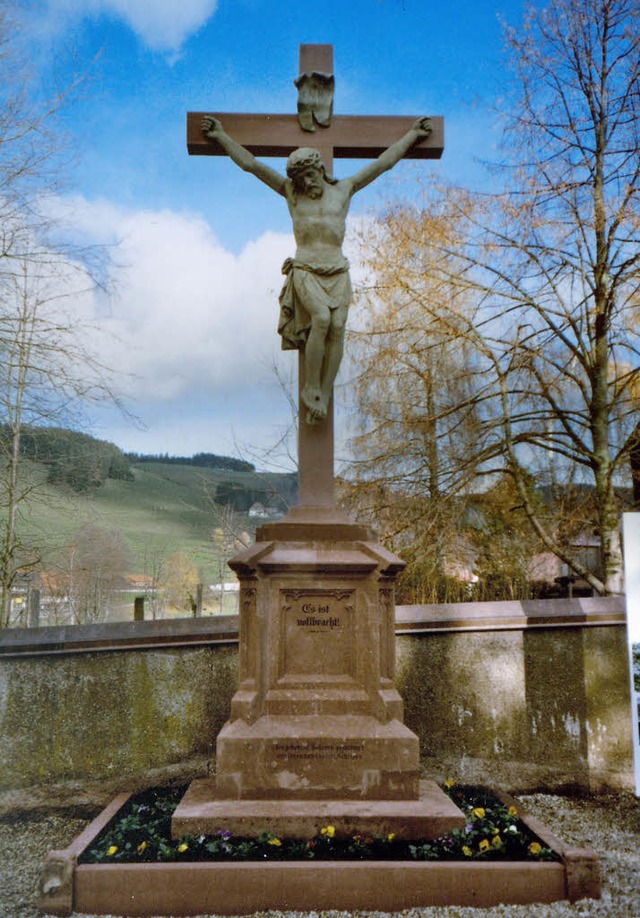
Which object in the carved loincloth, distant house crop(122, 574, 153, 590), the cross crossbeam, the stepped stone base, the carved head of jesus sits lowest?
the stepped stone base

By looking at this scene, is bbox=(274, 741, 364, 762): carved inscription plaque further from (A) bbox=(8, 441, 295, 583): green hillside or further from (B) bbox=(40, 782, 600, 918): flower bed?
(A) bbox=(8, 441, 295, 583): green hillside

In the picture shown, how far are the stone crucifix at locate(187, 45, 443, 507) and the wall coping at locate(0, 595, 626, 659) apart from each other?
4.95 ft

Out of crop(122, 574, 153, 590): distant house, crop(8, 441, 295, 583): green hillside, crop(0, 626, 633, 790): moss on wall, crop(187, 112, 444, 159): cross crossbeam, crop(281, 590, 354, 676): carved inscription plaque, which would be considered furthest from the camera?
crop(122, 574, 153, 590): distant house

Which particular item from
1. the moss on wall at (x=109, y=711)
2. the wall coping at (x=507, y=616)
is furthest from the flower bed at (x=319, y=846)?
the wall coping at (x=507, y=616)

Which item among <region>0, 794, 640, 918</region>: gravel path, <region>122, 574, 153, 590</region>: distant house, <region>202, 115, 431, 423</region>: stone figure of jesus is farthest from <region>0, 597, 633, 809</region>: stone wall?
<region>122, 574, 153, 590</region>: distant house

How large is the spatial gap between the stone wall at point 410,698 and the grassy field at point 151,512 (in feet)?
11.6

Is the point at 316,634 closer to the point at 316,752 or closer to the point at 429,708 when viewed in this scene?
the point at 316,752

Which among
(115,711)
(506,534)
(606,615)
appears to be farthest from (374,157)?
(506,534)

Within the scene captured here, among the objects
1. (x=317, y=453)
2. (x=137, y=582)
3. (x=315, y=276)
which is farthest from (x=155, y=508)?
(x=315, y=276)

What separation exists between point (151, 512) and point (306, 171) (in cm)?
2263

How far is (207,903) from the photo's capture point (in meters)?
3.34

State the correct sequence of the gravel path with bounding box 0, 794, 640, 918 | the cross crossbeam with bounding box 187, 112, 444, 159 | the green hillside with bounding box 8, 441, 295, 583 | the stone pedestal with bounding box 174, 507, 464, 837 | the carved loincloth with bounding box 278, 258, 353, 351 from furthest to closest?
the green hillside with bounding box 8, 441, 295, 583 < the cross crossbeam with bounding box 187, 112, 444, 159 < the carved loincloth with bounding box 278, 258, 353, 351 < the stone pedestal with bounding box 174, 507, 464, 837 < the gravel path with bounding box 0, 794, 640, 918

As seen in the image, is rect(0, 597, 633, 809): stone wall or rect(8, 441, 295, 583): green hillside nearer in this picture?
rect(0, 597, 633, 809): stone wall

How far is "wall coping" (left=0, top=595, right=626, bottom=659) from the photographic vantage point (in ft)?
16.9
